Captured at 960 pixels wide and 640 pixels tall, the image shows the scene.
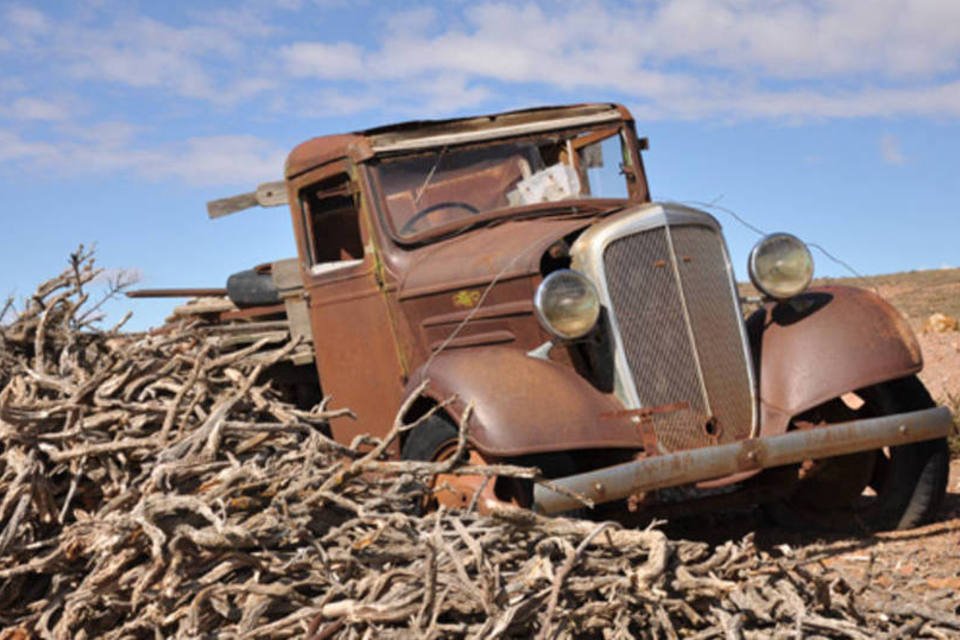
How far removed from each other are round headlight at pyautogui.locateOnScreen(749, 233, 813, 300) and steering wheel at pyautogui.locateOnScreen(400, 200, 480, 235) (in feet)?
4.50

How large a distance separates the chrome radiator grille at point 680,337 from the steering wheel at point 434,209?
1.07 m

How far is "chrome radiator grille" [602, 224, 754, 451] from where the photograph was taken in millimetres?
4934

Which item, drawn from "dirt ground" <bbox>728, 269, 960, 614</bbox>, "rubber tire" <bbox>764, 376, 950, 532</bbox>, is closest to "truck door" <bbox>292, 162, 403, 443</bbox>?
"dirt ground" <bbox>728, 269, 960, 614</bbox>

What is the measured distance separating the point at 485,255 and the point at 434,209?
2.17ft

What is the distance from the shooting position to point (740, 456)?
460 cm

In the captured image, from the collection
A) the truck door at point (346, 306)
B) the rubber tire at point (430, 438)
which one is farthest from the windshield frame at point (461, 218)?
the rubber tire at point (430, 438)

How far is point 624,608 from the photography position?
3473mm

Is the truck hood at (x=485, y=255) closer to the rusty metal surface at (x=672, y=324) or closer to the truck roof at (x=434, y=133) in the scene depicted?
the rusty metal surface at (x=672, y=324)

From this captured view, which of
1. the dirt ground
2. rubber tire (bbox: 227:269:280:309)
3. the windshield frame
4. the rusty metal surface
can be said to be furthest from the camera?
rubber tire (bbox: 227:269:280:309)

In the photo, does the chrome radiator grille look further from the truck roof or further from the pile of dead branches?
the truck roof

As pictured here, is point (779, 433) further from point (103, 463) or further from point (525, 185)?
point (103, 463)

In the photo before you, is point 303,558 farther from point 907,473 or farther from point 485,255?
point 907,473

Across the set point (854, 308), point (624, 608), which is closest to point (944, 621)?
point (624, 608)

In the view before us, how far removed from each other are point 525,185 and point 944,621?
9.94ft
